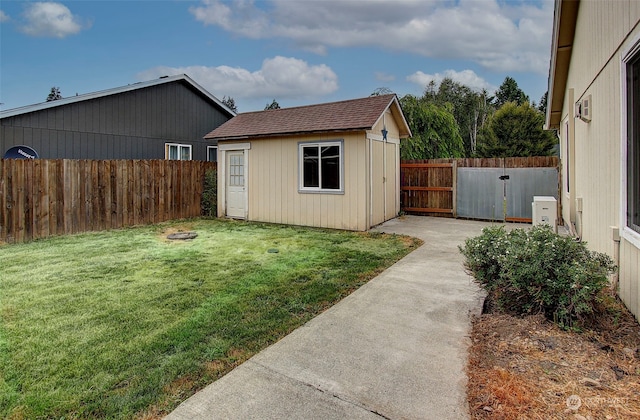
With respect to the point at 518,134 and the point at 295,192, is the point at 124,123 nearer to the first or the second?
the point at 295,192

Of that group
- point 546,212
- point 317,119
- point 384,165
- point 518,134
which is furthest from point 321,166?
point 518,134

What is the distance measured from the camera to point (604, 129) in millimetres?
4234

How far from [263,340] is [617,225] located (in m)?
3.57

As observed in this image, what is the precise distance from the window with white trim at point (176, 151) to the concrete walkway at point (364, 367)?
12.1m

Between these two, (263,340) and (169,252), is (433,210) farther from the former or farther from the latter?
(263,340)

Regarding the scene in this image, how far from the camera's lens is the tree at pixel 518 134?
2031 cm

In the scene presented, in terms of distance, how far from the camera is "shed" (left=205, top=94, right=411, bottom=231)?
9.23 metres

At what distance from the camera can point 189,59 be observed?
67.8ft

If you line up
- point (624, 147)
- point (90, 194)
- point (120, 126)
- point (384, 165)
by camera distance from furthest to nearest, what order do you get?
1. point (120, 126)
2. point (384, 165)
3. point (90, 194)
4. point (624, 147)

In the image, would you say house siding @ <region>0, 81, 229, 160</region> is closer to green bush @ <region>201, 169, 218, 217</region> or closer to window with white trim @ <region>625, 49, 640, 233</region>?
green bush @ <region>201, 169, 218, 217</region>

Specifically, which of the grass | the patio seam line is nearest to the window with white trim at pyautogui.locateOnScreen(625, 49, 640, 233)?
the patio seam line

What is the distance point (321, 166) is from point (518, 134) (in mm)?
16232

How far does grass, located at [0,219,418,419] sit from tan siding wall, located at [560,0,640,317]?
2.76 meters

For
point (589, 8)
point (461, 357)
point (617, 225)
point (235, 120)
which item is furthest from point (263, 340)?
point (235, 120)
